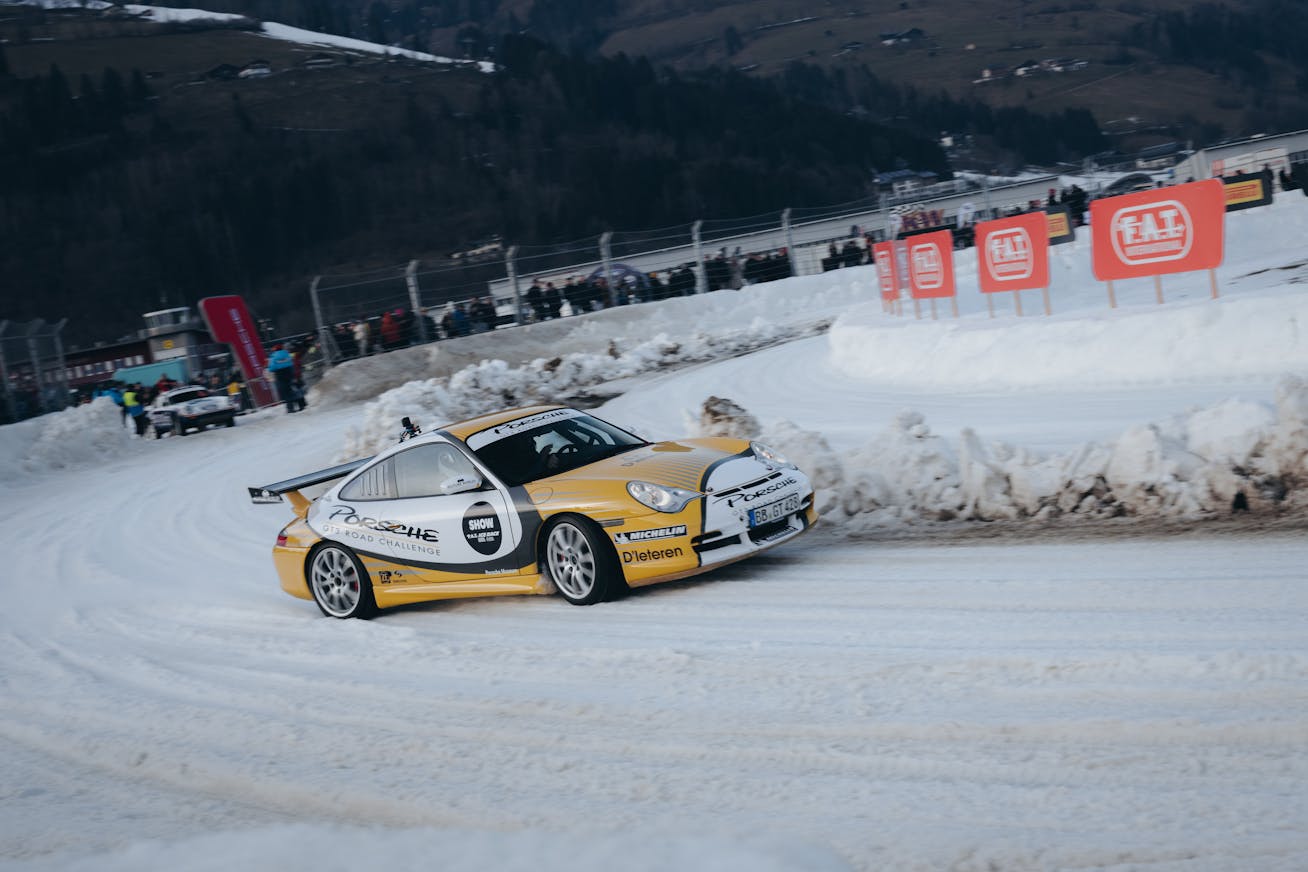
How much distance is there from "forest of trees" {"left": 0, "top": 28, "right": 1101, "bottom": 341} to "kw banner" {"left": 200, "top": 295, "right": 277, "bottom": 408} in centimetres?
8069

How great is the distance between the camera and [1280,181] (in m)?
36.4

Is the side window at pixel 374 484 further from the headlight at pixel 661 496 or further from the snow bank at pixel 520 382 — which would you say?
the snow bank at pixel 520 382

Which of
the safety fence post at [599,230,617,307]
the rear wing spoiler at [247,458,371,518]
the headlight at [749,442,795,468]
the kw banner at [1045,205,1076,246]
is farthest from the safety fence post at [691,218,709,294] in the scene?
the headlight at [749,442,795,468]

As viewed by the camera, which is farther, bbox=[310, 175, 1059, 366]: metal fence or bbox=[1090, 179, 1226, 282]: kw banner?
bbox=[310, 175, 1059, 366]: metal fence

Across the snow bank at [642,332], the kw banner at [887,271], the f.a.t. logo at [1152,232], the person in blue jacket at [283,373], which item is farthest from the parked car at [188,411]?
the f.a.t. logo at [1152,232]

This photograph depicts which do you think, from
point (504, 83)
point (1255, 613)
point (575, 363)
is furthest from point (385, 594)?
point (504, 83)

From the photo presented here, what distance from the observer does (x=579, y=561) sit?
26.3ft

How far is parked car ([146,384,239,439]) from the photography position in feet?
93.1

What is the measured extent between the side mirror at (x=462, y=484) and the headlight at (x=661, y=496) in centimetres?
122

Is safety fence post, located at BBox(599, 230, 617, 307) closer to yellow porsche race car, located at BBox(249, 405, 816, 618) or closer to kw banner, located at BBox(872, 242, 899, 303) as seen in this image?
kw banner, located at BBox(872, 242, 899, 303)

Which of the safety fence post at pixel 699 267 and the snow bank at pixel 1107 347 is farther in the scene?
the safety fence post at pixel 699 267

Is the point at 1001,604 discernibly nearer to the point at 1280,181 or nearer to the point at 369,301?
the point at 369,301

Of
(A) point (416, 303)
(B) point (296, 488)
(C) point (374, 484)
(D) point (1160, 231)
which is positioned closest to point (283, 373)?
(A) point (416, 303)

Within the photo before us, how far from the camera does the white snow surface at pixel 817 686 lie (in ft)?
13.6
